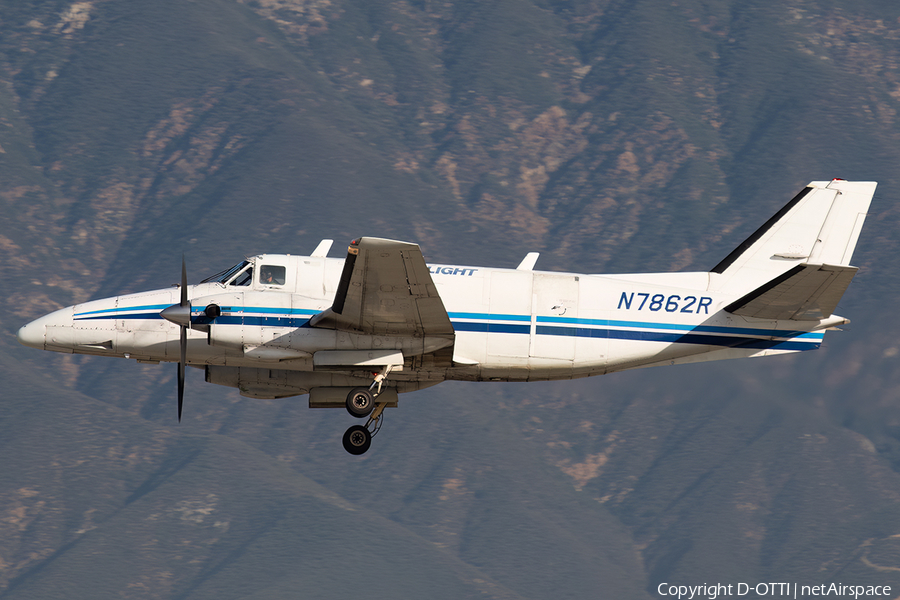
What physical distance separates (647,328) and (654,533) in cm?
13024

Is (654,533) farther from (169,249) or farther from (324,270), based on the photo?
(324,270)

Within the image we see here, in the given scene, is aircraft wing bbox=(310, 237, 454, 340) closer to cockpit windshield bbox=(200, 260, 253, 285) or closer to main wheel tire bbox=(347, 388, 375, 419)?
main wheel tire bbox=(347, 388, 375, 419)

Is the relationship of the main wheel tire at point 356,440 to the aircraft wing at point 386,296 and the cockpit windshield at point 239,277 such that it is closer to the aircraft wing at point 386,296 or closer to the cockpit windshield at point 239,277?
the aircraft wing at point 386,296

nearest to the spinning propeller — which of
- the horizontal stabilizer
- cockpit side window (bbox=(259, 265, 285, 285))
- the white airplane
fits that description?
the white airplane

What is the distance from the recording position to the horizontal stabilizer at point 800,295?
29875mm

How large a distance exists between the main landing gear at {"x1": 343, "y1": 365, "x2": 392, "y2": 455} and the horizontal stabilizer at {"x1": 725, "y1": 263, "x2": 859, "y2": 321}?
31.0 ft

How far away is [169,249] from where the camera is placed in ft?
571

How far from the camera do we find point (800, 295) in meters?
30.9

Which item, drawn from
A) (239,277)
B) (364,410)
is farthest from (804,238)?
(239,277)

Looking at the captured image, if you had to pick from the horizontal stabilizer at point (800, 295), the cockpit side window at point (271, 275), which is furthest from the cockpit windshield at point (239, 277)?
the horizontal stabilizer at point (800, 295)

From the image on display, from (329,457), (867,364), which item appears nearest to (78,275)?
(329,457)

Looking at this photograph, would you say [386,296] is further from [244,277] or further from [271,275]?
[244,277]

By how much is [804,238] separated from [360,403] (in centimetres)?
1336

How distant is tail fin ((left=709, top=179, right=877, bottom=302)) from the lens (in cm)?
3412
